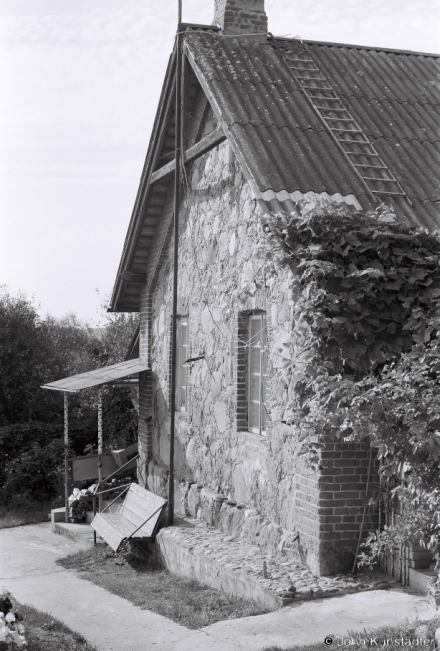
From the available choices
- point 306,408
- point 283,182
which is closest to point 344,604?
point 306,408

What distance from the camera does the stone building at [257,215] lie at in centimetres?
818

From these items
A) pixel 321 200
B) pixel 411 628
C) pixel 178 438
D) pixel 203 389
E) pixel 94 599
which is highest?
pixel 321 200

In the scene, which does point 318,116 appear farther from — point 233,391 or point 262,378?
point 233,391

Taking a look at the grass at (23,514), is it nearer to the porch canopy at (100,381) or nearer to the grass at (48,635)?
the porch canopy at (100,381)

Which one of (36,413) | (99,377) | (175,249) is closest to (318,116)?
(175,249)

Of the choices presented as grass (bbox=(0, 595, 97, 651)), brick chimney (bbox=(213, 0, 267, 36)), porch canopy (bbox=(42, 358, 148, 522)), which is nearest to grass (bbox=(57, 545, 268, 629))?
grass (bbox=(0, 595, 97, 651))

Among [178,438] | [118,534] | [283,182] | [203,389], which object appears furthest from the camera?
[178,438]

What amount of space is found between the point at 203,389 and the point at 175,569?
7.87 ft

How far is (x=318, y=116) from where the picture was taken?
949cm

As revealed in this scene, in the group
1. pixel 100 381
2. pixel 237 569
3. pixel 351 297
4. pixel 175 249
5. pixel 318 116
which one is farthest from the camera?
pixel 100 381

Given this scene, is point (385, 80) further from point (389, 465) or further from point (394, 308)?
point (389, 465)

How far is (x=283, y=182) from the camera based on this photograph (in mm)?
8320

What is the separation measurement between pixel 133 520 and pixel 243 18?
6.84 meters

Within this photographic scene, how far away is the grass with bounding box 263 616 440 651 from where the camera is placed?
18.9 ft
